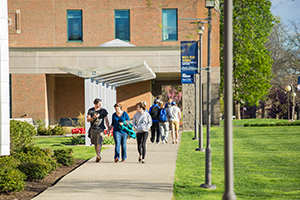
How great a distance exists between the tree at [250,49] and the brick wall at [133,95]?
1446 centimetres

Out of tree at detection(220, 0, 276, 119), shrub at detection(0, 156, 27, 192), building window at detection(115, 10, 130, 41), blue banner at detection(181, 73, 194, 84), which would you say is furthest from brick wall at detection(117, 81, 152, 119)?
shrub at detection(0, 156, 27, 192)

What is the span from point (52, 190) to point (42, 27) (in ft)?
81.4

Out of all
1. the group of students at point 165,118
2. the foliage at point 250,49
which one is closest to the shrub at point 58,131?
the group of students at point 165,118

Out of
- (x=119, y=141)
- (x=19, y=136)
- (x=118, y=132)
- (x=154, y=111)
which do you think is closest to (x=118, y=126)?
(x=118, y=132)

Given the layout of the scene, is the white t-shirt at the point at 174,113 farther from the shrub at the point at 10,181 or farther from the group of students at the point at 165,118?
the shrub at the point at 10,181

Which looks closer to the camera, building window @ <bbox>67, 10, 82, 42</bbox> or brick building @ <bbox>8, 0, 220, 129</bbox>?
brick building @ <bbox>8, 0, 220, 129</bbox>

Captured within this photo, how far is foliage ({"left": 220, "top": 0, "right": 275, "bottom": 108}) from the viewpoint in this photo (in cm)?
4219

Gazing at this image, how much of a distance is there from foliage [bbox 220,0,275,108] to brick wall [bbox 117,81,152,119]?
1429 centimetres

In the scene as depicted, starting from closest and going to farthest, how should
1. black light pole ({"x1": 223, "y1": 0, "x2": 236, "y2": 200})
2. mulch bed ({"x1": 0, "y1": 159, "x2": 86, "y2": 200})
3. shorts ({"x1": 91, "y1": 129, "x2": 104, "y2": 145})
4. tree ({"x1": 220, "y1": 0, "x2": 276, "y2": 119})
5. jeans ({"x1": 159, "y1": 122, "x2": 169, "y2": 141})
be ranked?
black light pole ({"x1": 223, "y1": 0, "x2": 236, "y2": 200}) < mulch bed ({"x1": 0, "y1": 159, "x2": 86, "y2": 200}) < shorts ({"x1": 91, "y1": 129, "x2": 104, "y2": 145}) < jeans ({"x1": 159, "y1": 122, "x2": 169, "y2": 141}) < tree ({"x1": 220, "y1": 0, "x2": 276, "y2": 119})

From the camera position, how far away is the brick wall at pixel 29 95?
28.0m

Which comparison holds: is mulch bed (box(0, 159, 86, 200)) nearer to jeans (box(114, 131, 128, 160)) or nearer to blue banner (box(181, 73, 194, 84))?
jeans (box(114, 131, 128, 160))

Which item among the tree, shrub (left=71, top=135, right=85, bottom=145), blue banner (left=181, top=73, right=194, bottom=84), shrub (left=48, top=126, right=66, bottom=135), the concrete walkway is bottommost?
shrub (left=48, top=126, right=66, bottom=135)

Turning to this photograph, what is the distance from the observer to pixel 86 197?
7477 millimetres

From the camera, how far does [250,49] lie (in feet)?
140
